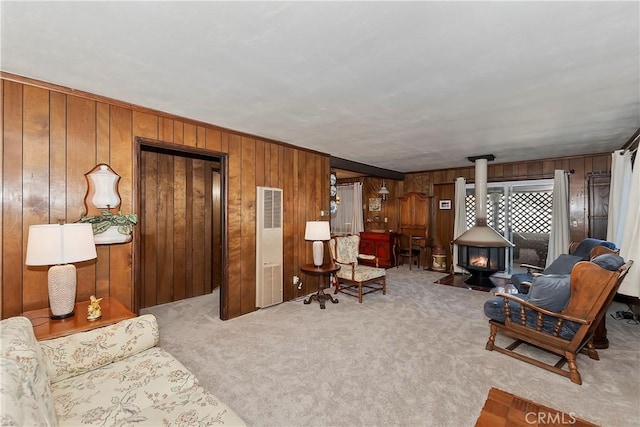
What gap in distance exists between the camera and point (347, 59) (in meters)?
1.91

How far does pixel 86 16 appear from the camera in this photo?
1.50m

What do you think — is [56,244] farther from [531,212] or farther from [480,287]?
[531,212]

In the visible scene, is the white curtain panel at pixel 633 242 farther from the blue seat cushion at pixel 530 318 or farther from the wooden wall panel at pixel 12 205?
the wooden wall panel at pixel 12 205

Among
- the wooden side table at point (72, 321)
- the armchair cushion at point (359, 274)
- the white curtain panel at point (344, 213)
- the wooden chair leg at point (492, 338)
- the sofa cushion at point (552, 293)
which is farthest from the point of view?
the white curtain panel at point (344, 213)

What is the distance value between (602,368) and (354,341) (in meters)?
2.15

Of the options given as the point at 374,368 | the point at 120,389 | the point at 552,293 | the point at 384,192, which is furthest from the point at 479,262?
the point at 120,389

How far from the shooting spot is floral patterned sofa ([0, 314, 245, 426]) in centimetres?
105

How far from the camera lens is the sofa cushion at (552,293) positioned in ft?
7.89

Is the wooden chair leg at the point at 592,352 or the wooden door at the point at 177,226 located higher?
the wooden door at the point at 177,226

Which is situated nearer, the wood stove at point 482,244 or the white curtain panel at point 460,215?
the wood stove at point 482,244

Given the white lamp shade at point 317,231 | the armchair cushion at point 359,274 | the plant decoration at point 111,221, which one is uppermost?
the plant decoration at point 111,221

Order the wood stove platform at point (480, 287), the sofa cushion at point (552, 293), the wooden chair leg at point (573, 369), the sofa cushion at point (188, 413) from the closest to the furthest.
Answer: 1. the sofa cushion at point (188, 413)
2. the wooden chair leg at point (573, 369)
3. the sofa cushion at point (552, 293)
4. the wood stove platform at point (480, 287)

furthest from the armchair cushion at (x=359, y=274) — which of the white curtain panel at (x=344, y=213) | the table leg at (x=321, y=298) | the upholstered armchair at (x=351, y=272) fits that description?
the white curtain panel at (x=344, y=213)

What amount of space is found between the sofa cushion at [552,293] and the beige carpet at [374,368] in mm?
561
